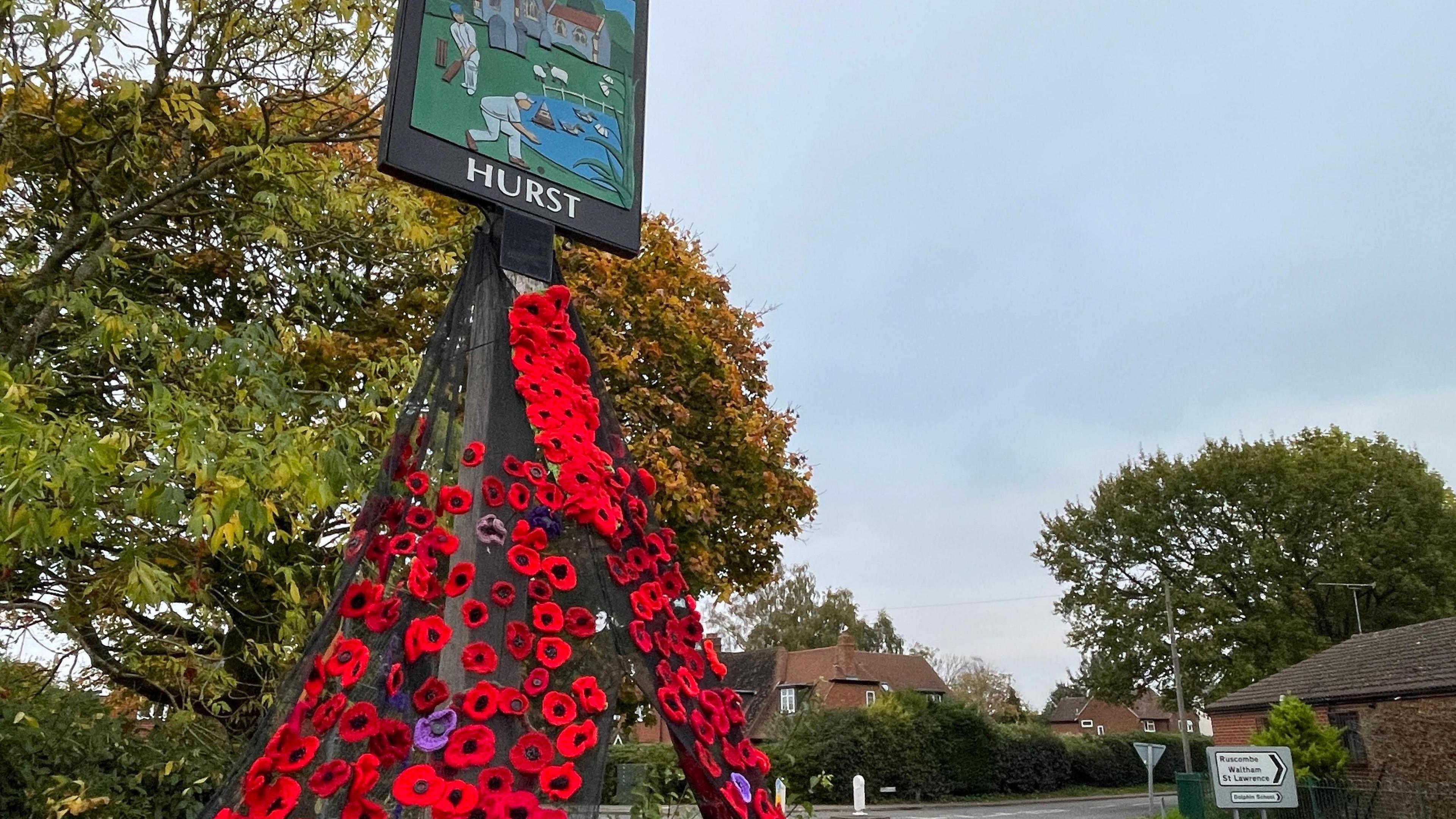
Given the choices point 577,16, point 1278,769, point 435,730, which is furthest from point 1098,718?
point 435,730

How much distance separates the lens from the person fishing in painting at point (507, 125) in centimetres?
274

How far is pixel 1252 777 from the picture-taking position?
31.4ft

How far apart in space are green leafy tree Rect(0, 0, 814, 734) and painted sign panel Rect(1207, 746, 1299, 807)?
29.2 ft

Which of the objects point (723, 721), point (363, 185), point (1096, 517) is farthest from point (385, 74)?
point (1096, 517)

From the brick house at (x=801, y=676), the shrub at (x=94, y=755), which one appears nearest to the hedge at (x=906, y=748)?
the brick house at (x=801, y=676)

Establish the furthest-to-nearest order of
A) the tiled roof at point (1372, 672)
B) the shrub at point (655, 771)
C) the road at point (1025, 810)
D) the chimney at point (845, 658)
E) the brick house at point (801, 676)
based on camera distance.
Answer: the chimney at point (845, 658) < the brick house at point (801, 676) < the road at point (1025, 810) < the tiled roof at point (1372, 672) < the shrub at point (655, 771)

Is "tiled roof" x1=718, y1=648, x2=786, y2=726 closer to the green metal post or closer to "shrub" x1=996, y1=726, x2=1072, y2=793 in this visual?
"shrub" x1=996, y1=726, x2=1072, y2=793

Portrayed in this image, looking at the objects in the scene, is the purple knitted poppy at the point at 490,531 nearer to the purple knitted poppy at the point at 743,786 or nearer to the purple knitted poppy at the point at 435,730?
the purple knitted poppy at the point at 435,730

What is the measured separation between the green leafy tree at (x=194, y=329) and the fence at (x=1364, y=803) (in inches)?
612

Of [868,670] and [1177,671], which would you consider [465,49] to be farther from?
[868,670]

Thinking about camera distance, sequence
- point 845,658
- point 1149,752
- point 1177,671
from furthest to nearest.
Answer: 1. point 845,658
2. point 1177,671
3. point 1149,752

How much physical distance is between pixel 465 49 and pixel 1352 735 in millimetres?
22822

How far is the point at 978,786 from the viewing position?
2997 centimetres

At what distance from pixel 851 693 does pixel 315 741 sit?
122 ft
